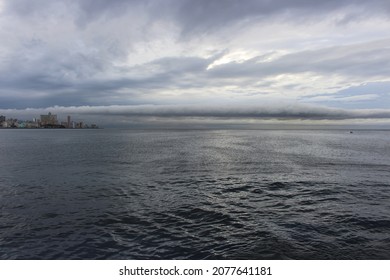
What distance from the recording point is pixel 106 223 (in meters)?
21.4

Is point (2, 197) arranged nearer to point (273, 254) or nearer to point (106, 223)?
point (106, 223)

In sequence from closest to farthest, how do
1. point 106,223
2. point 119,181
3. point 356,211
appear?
point 106,223 → point 356,211 → point 119,181

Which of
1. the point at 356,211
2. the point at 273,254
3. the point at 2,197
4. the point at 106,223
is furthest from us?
the point at 2,197

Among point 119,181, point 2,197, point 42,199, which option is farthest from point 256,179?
point 2,197

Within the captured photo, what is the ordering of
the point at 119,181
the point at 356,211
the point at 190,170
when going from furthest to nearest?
the point at 190,170, the point at 119,181, the point at 356,211

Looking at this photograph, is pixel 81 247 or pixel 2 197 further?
pixel 2 197

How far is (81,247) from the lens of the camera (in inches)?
675

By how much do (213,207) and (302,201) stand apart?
9609mm

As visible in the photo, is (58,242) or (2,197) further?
(2,197)

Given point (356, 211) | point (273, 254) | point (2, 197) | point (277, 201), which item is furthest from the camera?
point (2, 197)

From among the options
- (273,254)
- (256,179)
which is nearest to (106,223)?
(273,254)

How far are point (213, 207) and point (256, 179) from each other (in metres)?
16.2

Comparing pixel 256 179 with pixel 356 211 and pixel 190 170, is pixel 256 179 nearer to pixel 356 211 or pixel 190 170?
pixel 190 170

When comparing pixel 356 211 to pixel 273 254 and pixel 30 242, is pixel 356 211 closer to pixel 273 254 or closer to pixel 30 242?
pixel 273 254
